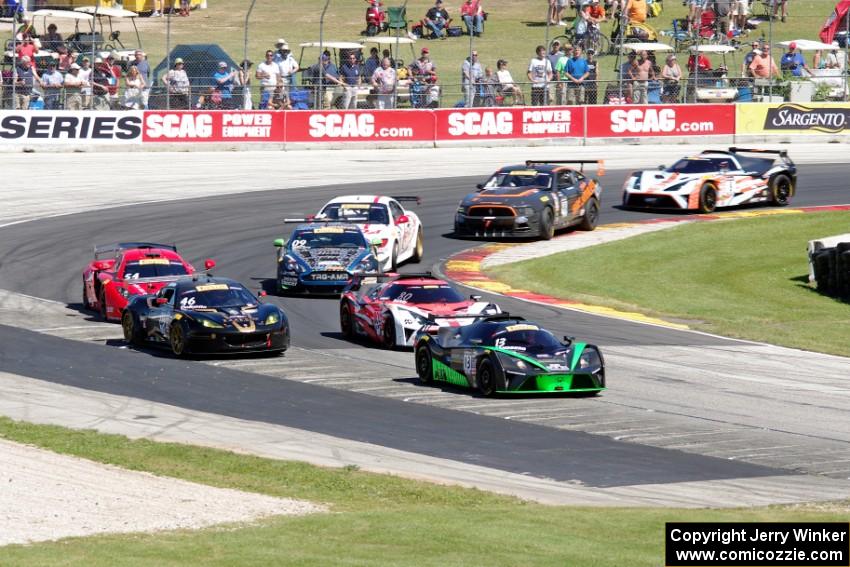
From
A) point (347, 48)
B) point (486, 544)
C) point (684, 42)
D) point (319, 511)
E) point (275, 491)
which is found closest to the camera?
point (486, 544)

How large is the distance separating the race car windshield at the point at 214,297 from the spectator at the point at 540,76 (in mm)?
26698

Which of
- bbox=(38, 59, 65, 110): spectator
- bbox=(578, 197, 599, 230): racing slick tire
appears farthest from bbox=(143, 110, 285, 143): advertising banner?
bbox=(578, 197, 599, 230): racing slick tire

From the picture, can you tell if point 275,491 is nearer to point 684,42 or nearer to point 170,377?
point 170,377

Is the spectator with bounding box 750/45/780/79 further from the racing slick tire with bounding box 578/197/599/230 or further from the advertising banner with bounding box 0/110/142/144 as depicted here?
the advertising banner with bounding box 0/110/142/144

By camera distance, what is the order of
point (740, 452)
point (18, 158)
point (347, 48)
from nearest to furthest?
point (740, 452)
point (18, 158)
point (347, 48)

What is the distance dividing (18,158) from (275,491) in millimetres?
33150

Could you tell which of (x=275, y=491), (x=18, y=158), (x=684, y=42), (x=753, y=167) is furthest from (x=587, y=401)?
(x=684, y=42)

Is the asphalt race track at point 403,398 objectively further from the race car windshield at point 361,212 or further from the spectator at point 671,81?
the spectator at point 671,81

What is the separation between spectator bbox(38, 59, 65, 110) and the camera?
4553 centimetres

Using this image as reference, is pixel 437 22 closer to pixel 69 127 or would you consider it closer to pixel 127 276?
pixel 69 127

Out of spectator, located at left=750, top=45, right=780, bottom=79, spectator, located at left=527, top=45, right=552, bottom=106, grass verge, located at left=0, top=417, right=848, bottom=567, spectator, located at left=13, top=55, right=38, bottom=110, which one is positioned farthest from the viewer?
spectator, located at left=750, top=45, right=780, bottom=79

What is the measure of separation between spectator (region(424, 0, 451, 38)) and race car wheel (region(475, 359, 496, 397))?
135 feet

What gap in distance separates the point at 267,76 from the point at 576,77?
34.6 ft

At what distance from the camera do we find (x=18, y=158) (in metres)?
45.4
